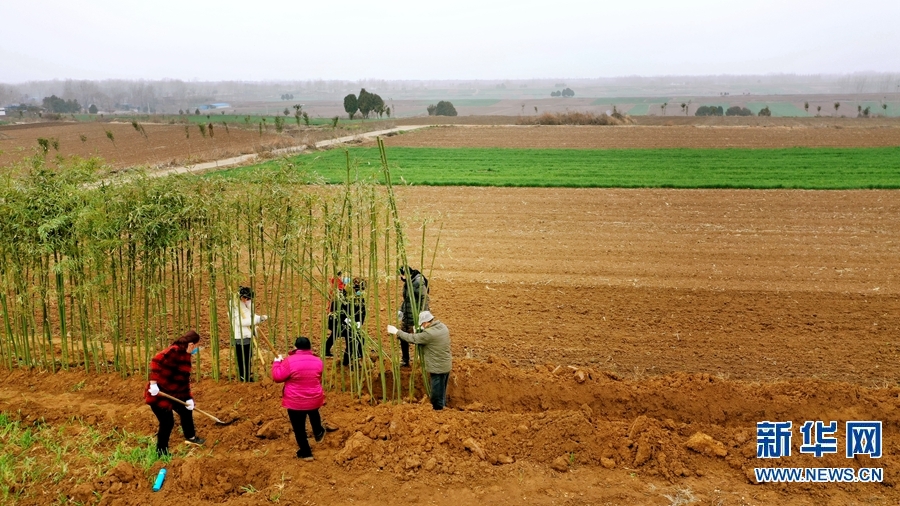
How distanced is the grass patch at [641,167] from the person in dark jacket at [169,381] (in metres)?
14.6

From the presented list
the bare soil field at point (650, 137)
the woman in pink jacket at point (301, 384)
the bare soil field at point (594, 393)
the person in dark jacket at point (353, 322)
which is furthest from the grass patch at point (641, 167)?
the woman in pink jacket at point (301, 384)

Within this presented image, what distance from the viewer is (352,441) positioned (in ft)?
24.2

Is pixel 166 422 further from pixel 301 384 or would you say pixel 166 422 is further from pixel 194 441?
pixel 301 384

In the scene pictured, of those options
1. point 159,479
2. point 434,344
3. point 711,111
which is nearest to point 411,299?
point 434,344

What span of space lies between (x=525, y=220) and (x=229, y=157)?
23.0m

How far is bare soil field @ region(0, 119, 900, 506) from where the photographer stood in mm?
6785

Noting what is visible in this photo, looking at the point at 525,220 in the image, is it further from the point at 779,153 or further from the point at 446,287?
the point at 779,153

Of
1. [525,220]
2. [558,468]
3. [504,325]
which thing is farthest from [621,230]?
[558,468]

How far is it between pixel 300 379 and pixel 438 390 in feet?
6.59

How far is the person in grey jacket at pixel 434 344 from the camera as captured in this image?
8086 millimetres

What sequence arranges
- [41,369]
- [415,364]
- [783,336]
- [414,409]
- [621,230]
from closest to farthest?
[414,409]
[415,364]
[41,369]
[783,336]
[621,230]

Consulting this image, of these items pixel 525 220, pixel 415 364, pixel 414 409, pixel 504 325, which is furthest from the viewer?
pixel 525 220

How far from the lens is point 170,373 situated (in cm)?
728

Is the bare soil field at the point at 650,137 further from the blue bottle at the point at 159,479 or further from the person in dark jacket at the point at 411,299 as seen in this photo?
the blue bottle at the point at 159,479
